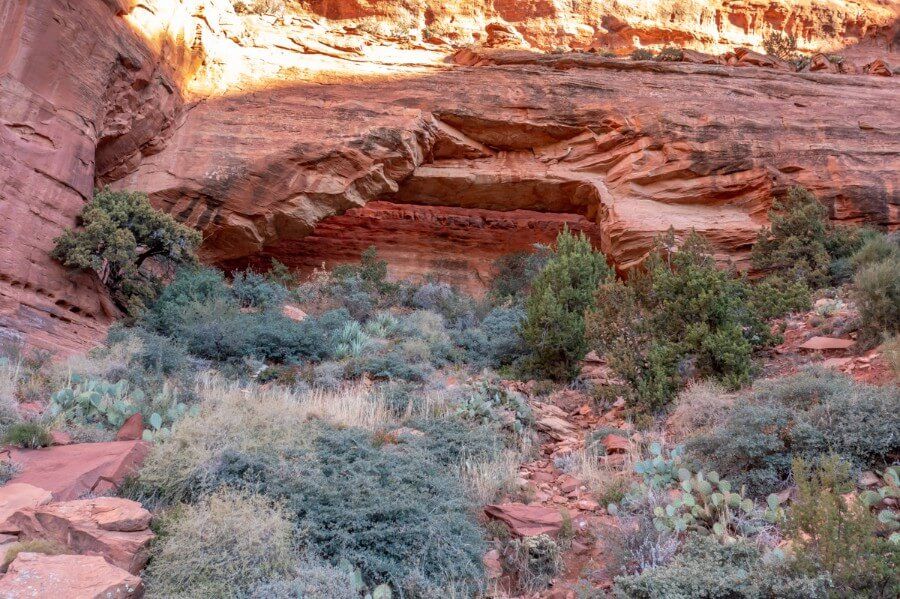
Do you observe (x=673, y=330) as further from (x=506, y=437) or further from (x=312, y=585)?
(x=312, y=585)

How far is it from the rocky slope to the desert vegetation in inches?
82.6

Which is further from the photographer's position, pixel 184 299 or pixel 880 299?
pixel 184 299

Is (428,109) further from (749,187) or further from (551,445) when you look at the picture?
(551,445)

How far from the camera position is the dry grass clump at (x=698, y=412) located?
6051 millimetres

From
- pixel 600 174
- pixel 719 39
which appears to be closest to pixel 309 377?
pixel 600 174

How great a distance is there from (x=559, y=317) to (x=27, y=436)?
22.1ft

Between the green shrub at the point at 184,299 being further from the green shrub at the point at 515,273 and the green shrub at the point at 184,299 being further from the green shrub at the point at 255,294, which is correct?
the green shrub at the point at 515,273

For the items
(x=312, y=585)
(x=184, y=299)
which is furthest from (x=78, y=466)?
(x=184, y=299)

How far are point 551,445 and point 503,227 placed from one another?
39.9 ft

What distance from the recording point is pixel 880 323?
774 centimetres

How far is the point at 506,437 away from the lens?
659 cm

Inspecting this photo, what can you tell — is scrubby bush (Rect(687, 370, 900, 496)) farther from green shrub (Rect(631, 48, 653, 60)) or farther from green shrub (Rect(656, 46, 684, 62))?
green shrub (Rect(656, 46, 684, 62))

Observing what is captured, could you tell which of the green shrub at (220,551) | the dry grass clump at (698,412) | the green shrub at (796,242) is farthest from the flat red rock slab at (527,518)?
the green shrub at (796,242)

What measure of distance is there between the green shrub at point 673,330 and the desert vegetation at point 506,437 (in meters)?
0.03
